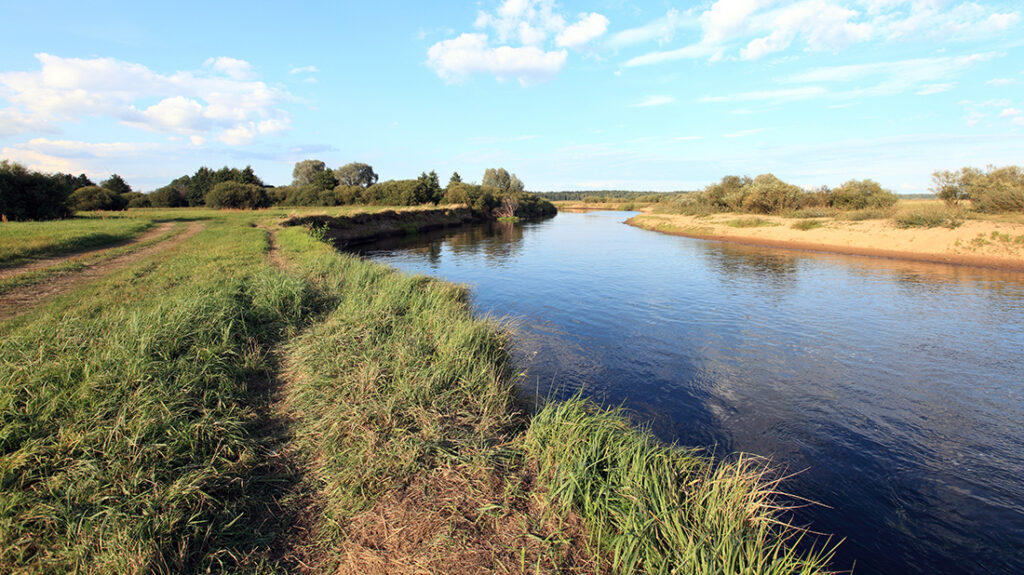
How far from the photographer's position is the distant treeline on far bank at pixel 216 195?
26.0 m

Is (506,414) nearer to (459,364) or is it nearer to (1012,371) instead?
(459,364)

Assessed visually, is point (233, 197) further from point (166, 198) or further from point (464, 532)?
point (464, 532)

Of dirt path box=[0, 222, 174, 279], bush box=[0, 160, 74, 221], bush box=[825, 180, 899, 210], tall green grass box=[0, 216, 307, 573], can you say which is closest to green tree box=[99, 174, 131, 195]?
bush box=[0, 160, 74, 221]

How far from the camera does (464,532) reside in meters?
3.28

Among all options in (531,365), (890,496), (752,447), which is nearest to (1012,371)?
(890,496)

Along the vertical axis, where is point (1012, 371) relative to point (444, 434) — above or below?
below

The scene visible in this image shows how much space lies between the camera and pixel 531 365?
28.1ft

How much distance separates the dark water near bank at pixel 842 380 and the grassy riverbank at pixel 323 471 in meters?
1.07

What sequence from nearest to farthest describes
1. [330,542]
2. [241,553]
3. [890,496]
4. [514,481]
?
[241,553] → [330,542] → [514,481] → [890,496]

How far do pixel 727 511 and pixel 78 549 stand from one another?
4579 millimetres

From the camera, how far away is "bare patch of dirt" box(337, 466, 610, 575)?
3014 mm

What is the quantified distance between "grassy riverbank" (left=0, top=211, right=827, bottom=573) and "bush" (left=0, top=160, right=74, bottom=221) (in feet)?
95.9

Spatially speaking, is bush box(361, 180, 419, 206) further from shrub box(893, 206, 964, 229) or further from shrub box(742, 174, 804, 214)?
shrub box(893, 206, 964, 229)

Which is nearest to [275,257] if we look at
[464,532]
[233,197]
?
[464,532]
